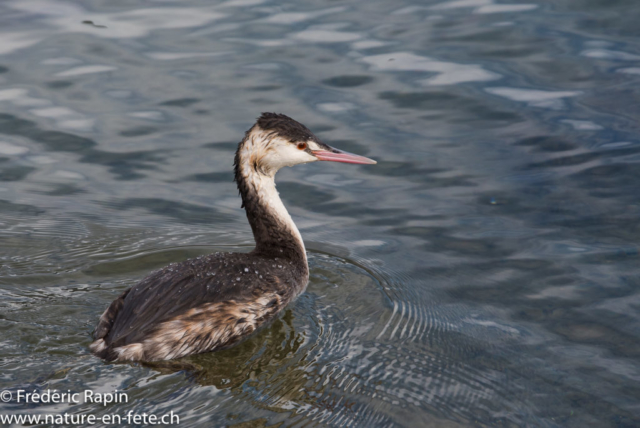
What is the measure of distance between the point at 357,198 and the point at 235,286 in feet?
7.67

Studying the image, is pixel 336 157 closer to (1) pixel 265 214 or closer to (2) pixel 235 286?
(1) pixel 265 214

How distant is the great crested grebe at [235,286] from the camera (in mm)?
5078

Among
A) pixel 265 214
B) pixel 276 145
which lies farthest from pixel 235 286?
pixel 276 145

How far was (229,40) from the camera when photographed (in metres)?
10.6

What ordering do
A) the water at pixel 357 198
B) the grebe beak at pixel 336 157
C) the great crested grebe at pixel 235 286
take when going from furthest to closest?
the grebe beak at pixel 336 157
the great crested grebe at pixel 235 286
the water at pixel 357 198

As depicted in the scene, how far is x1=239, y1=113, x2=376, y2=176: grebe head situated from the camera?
Answer: 6.10 m

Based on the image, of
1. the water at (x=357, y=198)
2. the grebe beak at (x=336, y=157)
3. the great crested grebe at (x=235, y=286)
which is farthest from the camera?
the grebe beak at (x=336, y=157)

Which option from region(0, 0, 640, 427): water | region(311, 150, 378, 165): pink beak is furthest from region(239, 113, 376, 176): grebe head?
region(0, 0, 640, 427): water

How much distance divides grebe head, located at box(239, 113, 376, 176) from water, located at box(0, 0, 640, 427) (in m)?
0.93

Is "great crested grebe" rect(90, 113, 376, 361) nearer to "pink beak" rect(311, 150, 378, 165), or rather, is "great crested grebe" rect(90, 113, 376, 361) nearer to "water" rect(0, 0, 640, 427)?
"pink beak" rect(311, 150, 378, 165)

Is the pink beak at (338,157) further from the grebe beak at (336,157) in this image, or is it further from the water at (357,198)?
the water at (357,198)

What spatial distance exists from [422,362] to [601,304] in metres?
1.47

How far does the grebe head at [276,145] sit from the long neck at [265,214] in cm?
5

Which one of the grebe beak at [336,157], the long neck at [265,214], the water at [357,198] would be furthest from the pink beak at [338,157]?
the water at [357,198]
